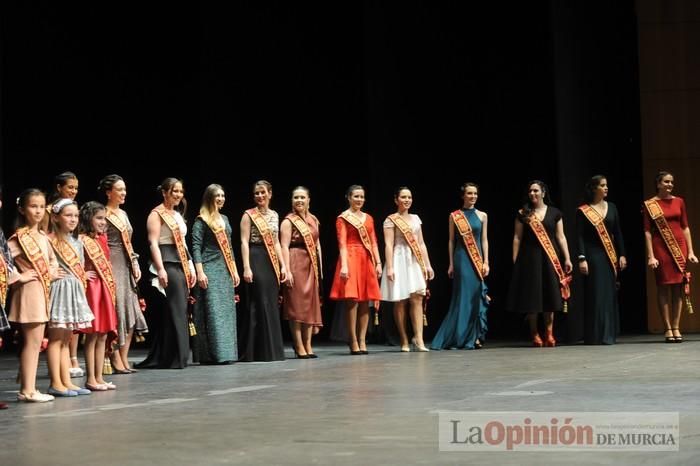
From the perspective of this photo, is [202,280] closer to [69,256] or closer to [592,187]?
[69,256]

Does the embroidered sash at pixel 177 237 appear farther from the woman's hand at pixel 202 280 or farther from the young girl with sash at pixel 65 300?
the young girl with sash at pixel 65 300

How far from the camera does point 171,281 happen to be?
26.6 feet

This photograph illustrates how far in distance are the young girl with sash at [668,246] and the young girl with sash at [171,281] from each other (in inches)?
133

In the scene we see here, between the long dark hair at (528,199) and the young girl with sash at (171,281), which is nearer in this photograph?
the young girl with sash at (171,281)

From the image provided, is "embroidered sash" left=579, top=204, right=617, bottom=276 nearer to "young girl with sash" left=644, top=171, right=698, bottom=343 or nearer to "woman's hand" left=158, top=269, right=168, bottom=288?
"young girl with sash" left=644, top=171, right=698, bottom=343

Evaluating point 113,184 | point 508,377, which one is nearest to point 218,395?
point 508,377

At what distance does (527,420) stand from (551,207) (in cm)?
524

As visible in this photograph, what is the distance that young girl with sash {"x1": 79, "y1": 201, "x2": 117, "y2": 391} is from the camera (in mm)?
6438

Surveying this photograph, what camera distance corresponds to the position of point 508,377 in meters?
6.35

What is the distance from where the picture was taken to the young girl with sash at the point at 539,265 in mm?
9367

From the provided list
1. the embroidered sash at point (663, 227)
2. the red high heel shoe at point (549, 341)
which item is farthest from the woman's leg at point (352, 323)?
the embroidered sash at point (663, 227)

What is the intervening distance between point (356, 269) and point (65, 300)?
3340mm

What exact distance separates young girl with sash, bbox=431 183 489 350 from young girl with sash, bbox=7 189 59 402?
4.19m
